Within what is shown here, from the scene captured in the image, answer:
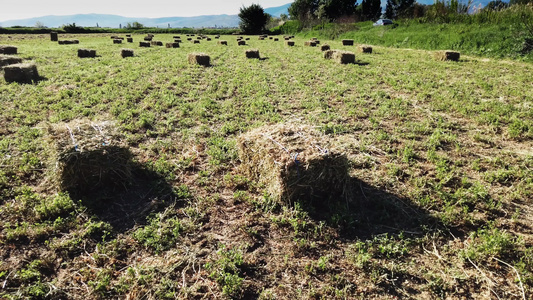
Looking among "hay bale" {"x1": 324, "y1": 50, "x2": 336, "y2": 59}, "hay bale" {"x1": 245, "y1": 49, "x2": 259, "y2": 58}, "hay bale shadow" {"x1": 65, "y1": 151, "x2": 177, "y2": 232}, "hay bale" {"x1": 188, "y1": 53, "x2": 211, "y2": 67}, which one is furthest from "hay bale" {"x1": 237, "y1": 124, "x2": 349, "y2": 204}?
"hay bale" {"x1": 245, "y1": 49, "x2": 259, "y2": 58}

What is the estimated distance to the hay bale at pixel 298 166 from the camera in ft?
14.2

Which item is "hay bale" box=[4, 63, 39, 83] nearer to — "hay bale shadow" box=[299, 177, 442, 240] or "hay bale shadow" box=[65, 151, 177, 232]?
"hay bale shadow" box=[65, 151, 177, 232]

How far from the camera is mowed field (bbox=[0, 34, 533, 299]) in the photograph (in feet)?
10.7

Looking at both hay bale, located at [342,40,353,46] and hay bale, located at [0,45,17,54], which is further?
hay bale, located at [342,40,353,46]

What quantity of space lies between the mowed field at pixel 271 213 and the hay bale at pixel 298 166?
0.15 m

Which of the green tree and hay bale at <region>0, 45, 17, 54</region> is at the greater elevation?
the green tree

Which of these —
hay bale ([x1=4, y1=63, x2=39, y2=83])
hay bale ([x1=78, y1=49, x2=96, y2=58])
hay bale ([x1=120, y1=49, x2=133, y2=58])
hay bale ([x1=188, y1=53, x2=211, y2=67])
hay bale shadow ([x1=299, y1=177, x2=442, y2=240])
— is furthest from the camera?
hay bale ([x1=120, y1=49, x2=133, y2=58])

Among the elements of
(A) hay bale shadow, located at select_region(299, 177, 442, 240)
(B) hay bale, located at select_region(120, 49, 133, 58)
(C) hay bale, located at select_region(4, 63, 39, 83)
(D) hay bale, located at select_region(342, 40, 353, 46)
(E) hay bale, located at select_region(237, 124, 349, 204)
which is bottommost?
(A) hay bale shadow, located at select_region(299, 177, 442, 240)

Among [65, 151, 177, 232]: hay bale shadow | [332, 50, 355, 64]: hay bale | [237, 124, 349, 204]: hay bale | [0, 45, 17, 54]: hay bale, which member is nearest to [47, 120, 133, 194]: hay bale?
[65, 151, 177, 232]: hay bale shadow

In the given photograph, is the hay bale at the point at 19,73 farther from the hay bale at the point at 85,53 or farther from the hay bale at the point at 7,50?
the hay bale at the point at 7,50

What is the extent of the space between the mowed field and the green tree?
65.1m

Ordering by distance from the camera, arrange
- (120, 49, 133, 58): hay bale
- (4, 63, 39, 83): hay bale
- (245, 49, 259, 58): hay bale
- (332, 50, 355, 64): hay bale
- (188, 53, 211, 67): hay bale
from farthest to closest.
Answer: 1. (245, 49, 259, 58): hay bale
2. (120, 49, 133, 58): hay bale
3. (332, 50, 355, 64): hay bale
4. (188, 53, 211, 67): hay bale
5. (4, 63, 39, 83): hay bale

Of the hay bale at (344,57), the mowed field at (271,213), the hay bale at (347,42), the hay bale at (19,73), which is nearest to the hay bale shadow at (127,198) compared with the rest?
the mowed field at (271,213)

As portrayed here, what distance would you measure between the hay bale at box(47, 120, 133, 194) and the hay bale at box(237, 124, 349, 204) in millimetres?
2290
